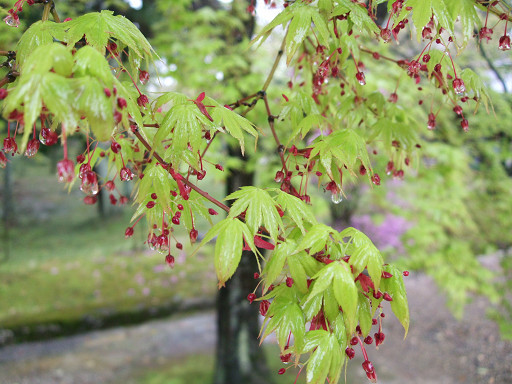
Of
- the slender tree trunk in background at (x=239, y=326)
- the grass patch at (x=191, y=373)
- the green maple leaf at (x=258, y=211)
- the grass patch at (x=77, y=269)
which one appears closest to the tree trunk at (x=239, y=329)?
the slender tree trunk in background at (x=239, y=326)

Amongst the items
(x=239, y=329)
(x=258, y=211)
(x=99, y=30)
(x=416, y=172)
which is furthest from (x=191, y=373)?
(x=99, y=30)

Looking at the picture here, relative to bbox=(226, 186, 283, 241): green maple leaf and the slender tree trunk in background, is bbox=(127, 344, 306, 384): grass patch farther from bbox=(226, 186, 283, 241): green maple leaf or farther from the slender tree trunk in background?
bbox=(226, 186, 283, 241): green maple leaf

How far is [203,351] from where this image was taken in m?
5.02

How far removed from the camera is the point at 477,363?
4441 mm

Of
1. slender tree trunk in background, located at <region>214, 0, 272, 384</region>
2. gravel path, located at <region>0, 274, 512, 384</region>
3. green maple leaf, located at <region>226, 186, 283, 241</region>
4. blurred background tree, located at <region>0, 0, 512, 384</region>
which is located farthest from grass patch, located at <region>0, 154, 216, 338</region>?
green maple leaf, located at <region>226, 186, 283, 241</region>

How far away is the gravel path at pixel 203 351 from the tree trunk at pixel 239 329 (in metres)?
1.27

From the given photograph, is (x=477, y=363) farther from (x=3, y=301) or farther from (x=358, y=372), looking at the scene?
(x=3, y=301)

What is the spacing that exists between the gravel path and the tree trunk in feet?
4.17

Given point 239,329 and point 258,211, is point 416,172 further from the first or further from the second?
point 258,211

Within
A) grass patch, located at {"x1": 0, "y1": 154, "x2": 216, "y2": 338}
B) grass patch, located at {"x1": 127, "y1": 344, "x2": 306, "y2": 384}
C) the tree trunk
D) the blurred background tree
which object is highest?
the blurred background tree

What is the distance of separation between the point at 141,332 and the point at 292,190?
524cm

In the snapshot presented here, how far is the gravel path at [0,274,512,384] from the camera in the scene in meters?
4.33

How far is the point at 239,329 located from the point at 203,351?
166 centimetres

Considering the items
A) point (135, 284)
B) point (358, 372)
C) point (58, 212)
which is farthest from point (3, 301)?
point (358, 372)
